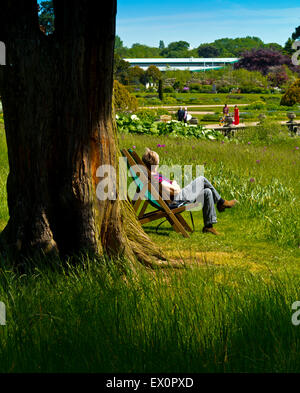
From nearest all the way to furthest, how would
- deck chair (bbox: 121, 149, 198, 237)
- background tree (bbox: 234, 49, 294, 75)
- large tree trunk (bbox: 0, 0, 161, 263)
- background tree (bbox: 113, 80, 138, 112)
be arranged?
large tree trunk (bbox: 0, 0, 161, 263), deck chair (bbox: 121, 149, 198, 237), background tree (bbox: 113, 80, 138, 112), background tree (bbox: 234, 49, 294, 75)

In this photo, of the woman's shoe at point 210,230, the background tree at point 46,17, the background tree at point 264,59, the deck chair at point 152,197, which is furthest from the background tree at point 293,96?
the background tree at point 264,59

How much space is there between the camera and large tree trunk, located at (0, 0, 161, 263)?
404 centimetres

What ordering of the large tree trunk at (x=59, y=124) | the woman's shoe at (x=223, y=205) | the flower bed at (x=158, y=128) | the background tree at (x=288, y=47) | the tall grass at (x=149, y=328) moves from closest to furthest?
the tall grass at (x=149, y=328)
the large tree trunk at (x=59, y=124)
the woman's shoe at (x=223, y=205)
the flower bed at (x=158, y=128)
the background tree at (x=288, y=47)

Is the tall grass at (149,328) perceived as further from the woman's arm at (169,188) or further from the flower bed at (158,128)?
the flower bed at (158,128)

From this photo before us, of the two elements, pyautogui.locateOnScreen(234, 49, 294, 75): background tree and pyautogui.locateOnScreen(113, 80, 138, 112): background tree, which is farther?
pyautogui.locateOnScreen(234, 49, 294, 75): background tree

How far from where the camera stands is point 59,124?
416cm

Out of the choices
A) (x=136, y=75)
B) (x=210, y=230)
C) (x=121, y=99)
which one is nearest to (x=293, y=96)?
(x=121, y=99)

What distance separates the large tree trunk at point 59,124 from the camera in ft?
13.3

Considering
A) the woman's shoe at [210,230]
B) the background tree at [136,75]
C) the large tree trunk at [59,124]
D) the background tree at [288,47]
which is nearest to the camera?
the large tree trunk at [59,124]

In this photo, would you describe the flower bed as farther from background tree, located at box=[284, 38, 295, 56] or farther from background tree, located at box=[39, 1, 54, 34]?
background tree, located at box=[284, 38, 295, 56]

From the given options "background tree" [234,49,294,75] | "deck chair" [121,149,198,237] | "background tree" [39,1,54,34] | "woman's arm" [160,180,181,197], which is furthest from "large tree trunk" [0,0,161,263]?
"background tree" [234,49,294,75]

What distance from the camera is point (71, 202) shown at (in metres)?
4.28

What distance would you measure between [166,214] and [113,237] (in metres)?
2.13

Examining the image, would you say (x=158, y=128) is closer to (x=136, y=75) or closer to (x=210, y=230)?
(x=210, y=230)
